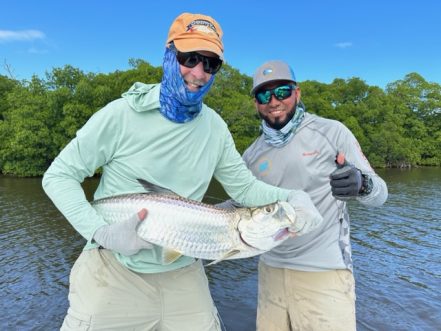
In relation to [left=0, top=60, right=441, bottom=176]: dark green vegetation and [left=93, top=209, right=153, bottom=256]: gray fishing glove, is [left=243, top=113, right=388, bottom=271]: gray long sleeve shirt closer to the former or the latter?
[left=93, top=209, right=153, bottom=256]: gray fishing glove

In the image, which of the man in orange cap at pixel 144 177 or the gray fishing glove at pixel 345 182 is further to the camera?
the gray fishing glove at pixel 345 182

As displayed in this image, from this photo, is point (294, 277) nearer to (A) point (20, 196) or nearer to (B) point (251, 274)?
(B) point (251, 274)

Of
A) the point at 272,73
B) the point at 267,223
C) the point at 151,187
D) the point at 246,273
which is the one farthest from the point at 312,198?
the point at 246,273

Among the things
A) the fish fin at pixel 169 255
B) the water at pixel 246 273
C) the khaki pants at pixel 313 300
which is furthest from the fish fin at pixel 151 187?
the water at pixel 246 273

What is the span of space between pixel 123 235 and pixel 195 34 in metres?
1.74

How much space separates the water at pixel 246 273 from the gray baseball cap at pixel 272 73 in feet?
21.1

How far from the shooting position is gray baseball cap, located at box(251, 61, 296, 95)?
4652 mm

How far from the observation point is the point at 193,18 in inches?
136

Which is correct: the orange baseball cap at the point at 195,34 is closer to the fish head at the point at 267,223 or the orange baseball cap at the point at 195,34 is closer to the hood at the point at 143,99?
the hood at the point at 143,99

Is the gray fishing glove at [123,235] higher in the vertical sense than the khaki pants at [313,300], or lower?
higher

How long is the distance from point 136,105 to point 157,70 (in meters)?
52.5

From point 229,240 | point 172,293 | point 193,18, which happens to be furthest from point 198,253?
point 193,18

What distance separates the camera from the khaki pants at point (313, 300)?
4254mm

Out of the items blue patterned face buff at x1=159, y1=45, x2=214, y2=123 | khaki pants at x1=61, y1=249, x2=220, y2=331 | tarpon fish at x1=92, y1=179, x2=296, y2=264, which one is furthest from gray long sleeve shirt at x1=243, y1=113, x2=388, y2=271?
blue patterned face buff at x1=159, y1=45, x2=214, y2=123
